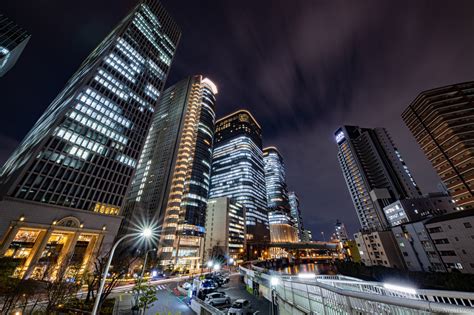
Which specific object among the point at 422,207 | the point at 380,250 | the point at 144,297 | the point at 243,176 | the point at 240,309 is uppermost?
the point at 243,176

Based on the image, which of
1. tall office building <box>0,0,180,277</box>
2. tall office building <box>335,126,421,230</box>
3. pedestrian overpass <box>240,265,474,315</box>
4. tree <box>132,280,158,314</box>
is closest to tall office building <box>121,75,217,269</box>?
tall office building <box>0,0,180,277</box>

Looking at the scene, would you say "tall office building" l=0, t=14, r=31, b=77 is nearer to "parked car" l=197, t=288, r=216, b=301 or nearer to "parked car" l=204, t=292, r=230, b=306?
"parked car" l=197, t=288, r=216, b=301

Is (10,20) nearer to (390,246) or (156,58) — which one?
(156,58)

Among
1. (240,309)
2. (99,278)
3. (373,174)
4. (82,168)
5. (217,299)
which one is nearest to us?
(99,278)

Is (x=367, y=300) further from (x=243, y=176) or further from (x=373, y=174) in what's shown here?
(x=243, y=176)

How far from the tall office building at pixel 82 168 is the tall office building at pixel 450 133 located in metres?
127

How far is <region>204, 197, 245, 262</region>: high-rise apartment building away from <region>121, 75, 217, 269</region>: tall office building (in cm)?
1244

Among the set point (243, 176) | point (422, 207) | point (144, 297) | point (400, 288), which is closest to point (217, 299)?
point (144, 297)

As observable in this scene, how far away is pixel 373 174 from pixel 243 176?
9241 cm

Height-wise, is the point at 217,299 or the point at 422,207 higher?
the point at 422,207

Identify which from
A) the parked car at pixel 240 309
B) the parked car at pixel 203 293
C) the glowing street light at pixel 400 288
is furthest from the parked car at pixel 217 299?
the glowing street light at pixel 400 288

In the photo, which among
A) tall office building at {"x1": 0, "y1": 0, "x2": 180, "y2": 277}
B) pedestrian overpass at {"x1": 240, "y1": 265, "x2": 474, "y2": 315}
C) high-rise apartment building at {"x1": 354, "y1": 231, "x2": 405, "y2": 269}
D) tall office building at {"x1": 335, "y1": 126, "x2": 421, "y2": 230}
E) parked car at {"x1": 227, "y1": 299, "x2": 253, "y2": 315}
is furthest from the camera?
tall office building at {"x1": 335, "y1": 126, "x2": 421, "y2": 230}

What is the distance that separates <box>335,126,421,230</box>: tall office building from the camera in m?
100

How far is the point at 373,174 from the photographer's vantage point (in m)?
115
